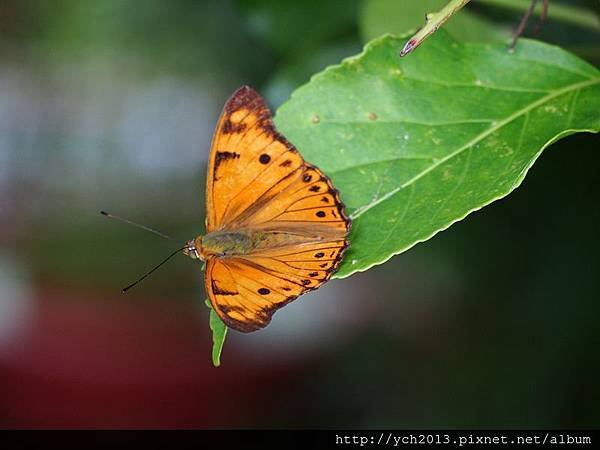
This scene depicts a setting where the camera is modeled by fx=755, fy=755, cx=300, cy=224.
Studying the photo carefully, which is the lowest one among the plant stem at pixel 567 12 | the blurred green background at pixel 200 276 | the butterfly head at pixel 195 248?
the butterfly head at pixel 195 248

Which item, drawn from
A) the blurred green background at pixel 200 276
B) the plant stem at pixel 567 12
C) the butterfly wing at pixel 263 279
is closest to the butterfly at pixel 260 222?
the butterfly wing at pixel 263 279

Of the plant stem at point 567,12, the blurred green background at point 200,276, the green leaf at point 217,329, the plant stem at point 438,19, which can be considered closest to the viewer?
the plant stem at point 438,19

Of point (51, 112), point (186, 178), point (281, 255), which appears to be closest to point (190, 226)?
point (186, 178)

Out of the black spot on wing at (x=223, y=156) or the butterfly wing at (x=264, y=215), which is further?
the black spot on wing at (x=223, y=156)

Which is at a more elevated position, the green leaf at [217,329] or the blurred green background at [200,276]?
the blurred green background at [200,276]

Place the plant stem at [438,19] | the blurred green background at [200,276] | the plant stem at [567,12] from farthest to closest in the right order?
the blurred green background at [200,276] < the plant stem at [567,12] < the plant stem at [438,19]

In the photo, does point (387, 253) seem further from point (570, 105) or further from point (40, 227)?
point (40, 227)

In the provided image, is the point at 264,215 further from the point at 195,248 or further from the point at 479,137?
the point at 479,137

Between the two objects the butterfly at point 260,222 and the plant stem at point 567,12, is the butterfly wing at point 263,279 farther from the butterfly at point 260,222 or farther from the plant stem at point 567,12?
the plant stem at point 567,12
